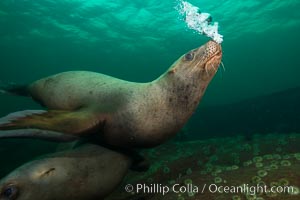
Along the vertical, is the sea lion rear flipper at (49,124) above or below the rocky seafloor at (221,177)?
above

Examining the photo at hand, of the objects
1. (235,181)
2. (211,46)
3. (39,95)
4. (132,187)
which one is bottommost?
(132,187)

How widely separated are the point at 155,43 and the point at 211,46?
30887 millimetres

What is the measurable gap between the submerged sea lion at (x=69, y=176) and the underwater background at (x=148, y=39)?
4.45m

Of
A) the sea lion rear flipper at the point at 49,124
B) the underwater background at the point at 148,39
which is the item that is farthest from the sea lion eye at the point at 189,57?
the underwater background at the point at 148,39

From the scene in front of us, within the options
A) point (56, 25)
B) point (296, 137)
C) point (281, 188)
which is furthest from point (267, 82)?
point (281, 188)

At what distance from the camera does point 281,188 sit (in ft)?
9.72

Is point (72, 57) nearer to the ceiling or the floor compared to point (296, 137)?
nearer to the ceiling

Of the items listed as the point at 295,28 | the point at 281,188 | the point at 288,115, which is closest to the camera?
the point at 281,188

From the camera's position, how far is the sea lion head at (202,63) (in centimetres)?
349

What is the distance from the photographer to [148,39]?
31.7 m

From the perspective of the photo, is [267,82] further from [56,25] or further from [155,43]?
[56,25]

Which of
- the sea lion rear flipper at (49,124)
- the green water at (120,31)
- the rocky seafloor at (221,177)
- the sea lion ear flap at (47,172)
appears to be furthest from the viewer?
the green water at (120,31)

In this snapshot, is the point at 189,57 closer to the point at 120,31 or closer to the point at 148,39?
the point at 120,31

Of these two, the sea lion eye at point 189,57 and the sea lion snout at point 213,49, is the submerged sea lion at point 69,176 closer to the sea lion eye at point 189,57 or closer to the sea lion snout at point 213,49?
the sea lion eye at point 189,57
